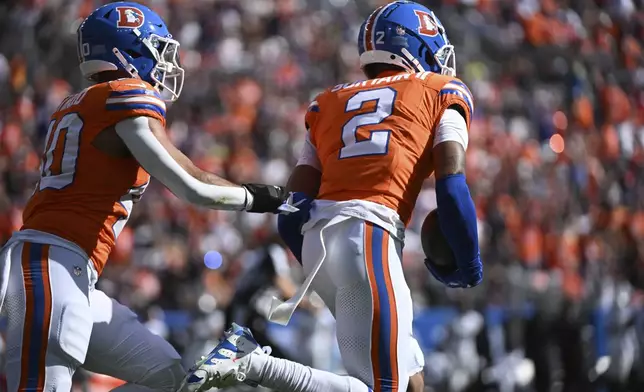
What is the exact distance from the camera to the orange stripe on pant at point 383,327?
4.19m

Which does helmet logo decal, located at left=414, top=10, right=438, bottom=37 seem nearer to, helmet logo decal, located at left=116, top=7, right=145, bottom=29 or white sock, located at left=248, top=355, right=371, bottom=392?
helmet logo decal, located at left=116, top=7, right=145, bottom=29

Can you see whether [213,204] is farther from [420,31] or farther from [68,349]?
[420,31]

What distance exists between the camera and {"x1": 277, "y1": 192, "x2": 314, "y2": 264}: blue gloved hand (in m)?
4.57

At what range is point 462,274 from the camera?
14.9 ft

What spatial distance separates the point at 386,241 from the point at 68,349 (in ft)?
4.16

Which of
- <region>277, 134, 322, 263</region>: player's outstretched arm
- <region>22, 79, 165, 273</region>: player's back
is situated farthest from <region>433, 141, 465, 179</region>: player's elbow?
<region>22, 79, 165, 273</region>: player's back

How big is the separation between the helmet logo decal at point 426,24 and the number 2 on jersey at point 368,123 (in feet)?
1.10

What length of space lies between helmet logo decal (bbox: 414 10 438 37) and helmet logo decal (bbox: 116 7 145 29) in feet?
3.79

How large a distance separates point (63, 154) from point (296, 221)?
99cm

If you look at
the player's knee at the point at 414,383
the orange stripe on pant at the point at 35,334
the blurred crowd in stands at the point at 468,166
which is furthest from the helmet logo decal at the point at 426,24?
the blurred crowd in stands at the point at 468,166

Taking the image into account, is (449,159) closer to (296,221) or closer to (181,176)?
(296,221)

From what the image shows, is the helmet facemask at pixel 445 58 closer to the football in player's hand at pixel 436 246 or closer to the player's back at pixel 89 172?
the football in player's hand at pixel 436 246

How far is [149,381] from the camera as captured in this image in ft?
15.0

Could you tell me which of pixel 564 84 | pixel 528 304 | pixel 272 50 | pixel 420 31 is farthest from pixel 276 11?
pixel 420 31
